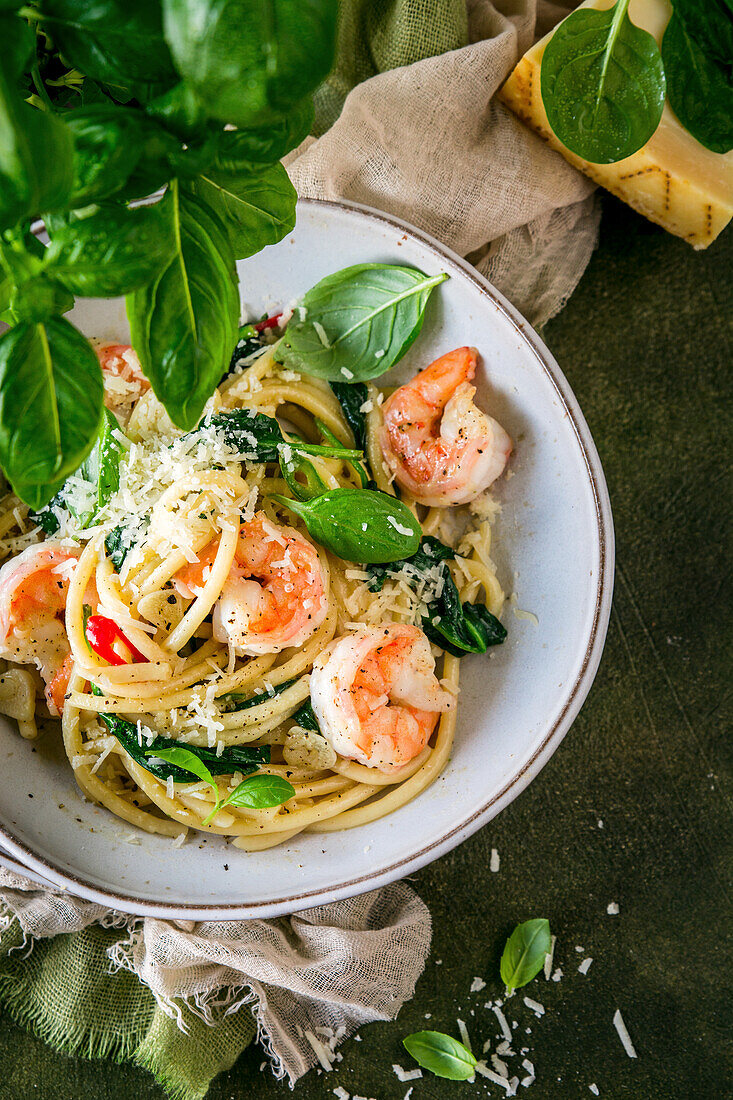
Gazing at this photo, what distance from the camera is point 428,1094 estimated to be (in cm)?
306

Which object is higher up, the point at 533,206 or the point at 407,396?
the point at 533,206

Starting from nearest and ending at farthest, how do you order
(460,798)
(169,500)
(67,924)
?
(169,500) < (460,798) < (67,924)

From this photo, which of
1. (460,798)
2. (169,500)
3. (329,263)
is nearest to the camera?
(169,500)

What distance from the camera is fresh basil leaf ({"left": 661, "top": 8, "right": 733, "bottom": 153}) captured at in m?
2.52

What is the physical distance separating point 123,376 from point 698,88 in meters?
1.89

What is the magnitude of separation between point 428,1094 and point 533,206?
3038 mm

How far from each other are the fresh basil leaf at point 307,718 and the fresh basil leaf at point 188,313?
140 cm

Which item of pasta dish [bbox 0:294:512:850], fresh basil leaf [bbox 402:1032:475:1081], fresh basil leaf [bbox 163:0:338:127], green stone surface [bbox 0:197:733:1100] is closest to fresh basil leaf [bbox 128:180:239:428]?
fresh basil leaf [bbox 163:0:338:127]

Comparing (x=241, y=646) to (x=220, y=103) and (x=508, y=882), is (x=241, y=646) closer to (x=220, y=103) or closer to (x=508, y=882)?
(x=508, y=882)

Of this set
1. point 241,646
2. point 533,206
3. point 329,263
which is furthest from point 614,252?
point 241,646

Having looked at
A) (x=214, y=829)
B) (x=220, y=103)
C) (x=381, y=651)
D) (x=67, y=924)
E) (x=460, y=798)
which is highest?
(x=220, y=103)

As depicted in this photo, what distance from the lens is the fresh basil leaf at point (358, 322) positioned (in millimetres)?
2654

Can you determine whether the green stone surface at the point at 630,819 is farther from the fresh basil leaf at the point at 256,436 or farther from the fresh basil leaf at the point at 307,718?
the fresh basil leaf at the point at 256,436

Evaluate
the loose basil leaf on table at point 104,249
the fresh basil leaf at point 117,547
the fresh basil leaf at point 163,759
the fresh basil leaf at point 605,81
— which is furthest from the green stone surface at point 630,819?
the loose basil leaf on table at point 104,249
